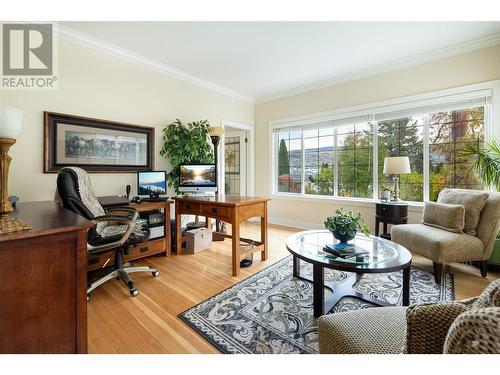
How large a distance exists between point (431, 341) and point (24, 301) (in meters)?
1.47

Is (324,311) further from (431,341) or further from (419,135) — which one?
(419,135)

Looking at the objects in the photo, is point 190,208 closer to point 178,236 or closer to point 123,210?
point 178,236

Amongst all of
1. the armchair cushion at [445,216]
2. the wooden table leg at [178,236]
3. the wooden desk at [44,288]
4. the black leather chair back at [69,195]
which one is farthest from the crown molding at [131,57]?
the armchair cushion at [445,216]

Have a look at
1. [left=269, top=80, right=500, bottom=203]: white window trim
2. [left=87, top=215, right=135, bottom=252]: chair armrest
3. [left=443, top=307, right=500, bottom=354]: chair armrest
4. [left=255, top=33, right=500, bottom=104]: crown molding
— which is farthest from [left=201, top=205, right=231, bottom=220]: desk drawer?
[left=255, top=33, right=500, bottom=104]: crown molding

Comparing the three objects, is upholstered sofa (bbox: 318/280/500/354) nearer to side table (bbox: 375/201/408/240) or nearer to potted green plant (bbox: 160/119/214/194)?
side table (bbox: 375/201/408/240)

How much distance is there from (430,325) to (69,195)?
2.12 m

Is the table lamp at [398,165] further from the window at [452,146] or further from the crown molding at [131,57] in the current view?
the crown molding at [131,57]

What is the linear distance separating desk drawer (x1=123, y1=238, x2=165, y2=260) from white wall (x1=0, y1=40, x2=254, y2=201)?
829mm

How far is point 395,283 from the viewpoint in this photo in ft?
7.21

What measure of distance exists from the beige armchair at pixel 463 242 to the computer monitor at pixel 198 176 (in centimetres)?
245

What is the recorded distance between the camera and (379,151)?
361 centimetres
